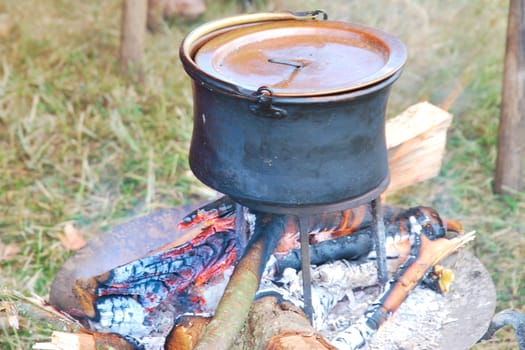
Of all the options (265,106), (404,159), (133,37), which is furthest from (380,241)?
(133,37)

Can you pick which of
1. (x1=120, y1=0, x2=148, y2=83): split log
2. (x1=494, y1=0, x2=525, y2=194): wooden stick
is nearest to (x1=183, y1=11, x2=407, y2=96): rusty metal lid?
(x1=494, y1=0, x2=525, y2=194): wooden stick

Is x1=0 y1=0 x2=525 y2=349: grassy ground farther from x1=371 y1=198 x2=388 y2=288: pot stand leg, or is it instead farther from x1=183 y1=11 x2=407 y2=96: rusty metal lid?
x1=183 y1=11 x2=407 y2=96: rusty metal lid

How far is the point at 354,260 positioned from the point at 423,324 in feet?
Result: 1.06

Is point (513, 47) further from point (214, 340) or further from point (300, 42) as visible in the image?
point (214, 340)

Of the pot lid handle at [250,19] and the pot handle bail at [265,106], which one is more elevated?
the pot lid handle at [250,19]

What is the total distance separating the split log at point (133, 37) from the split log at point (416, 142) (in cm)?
215

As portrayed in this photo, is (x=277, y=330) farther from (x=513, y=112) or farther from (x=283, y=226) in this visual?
(x=513, y=112)

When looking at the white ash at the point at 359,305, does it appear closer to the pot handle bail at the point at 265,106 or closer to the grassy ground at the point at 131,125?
the grassy ground at the point at 131,125

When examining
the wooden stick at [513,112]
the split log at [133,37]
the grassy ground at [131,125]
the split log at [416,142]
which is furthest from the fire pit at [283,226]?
the split log at [133,37]

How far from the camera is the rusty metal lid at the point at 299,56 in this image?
6.00 feet

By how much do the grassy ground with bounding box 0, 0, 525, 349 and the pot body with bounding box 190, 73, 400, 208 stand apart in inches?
46.7

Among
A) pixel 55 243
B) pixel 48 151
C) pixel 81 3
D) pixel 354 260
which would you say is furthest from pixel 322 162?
pixel 81 3

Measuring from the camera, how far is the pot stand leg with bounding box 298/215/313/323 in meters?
2.05

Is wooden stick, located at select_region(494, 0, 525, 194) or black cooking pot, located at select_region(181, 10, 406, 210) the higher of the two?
black cooking pot, located at select_region(181, 10, 406, 210)
